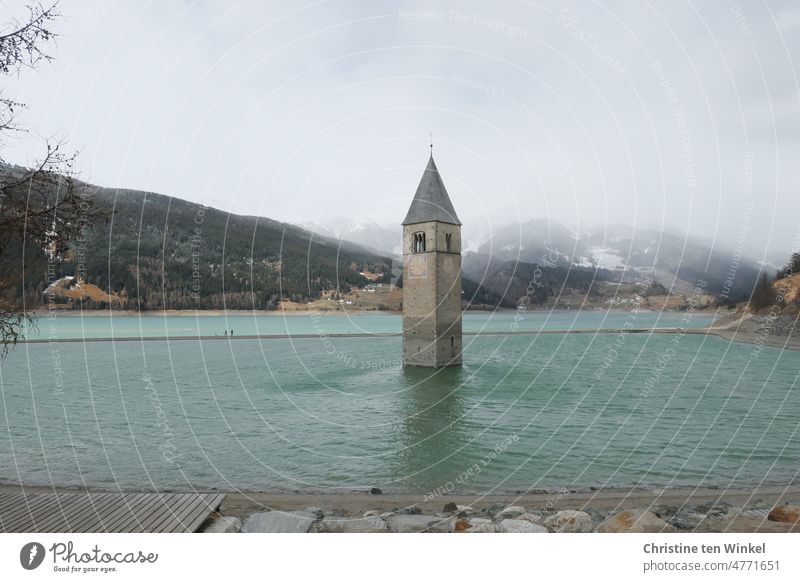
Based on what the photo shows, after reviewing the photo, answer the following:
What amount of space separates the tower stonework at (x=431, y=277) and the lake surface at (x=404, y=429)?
189cm

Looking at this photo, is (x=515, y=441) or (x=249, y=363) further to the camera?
(x=249, y=363)

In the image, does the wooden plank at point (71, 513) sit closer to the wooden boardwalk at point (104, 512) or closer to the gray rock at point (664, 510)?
the wooden boardwalk at point (104, 512)

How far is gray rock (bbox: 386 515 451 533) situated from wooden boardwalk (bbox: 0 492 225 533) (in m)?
3.30

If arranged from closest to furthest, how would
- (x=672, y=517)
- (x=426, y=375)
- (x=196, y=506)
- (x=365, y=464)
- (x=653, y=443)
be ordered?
(x=196, y=506), (x=672, y=517), (x=365, y=464), (x=653, y=443), (x=426, y=375)

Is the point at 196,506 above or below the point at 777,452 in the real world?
above

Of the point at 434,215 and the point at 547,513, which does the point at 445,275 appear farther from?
the point at 547,513

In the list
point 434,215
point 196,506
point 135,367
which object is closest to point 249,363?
point 135,367

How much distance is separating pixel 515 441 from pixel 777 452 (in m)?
8.64

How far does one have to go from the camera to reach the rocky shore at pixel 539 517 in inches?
342

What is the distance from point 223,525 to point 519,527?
5.15m

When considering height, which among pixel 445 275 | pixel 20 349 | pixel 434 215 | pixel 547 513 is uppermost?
pixel 434 215

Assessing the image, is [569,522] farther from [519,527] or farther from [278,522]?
[278,522]

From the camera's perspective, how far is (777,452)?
16.5 meters

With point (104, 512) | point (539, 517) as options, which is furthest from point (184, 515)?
point (539, 517)
